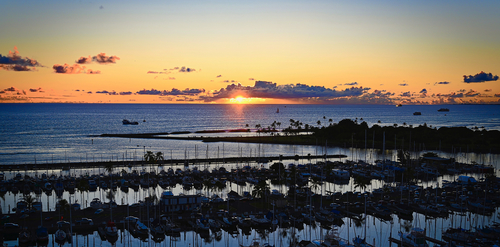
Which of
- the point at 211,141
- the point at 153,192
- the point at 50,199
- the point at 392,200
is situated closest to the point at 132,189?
the point at 153,192

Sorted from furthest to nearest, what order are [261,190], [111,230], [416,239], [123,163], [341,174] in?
1. [123,163]
2. [341,174]
3. [261,190]
4. [111,230]
5. [416,239]

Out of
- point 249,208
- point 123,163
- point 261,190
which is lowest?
point 249,208

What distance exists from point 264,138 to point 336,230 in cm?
8679

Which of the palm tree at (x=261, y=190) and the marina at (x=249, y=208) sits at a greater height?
the palm tree at (x=261, y=190)

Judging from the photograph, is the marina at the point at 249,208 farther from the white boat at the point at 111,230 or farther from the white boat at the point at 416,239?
the white boat at the point at 416,239

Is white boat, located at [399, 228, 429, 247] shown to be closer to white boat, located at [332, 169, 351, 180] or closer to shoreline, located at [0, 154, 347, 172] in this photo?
white boat, located at [332, 169, 351, 180]

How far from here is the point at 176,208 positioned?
39.9m

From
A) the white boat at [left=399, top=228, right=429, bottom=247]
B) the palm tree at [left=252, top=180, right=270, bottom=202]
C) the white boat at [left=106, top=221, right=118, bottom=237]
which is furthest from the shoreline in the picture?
the white boat at [left=399, top=228, right=429, bottom=247]

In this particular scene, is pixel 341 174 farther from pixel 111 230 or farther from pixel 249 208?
pixel 111 230

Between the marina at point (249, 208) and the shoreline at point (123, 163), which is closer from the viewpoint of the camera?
the marina at point (249, 208)

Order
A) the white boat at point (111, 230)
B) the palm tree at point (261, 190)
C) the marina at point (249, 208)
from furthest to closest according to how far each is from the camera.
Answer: the palm tree at point (261, 190)
the marina at point (249, 208)
the white boat at point (111, 230)

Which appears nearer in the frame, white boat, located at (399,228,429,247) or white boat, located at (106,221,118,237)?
white boat, located at (399,228,429,247)

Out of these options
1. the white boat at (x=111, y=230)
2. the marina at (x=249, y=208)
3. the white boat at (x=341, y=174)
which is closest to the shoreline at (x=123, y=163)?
the marina at (x=249, y=208)

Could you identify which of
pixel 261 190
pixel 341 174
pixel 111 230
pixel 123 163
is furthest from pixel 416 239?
pixel 123 163
